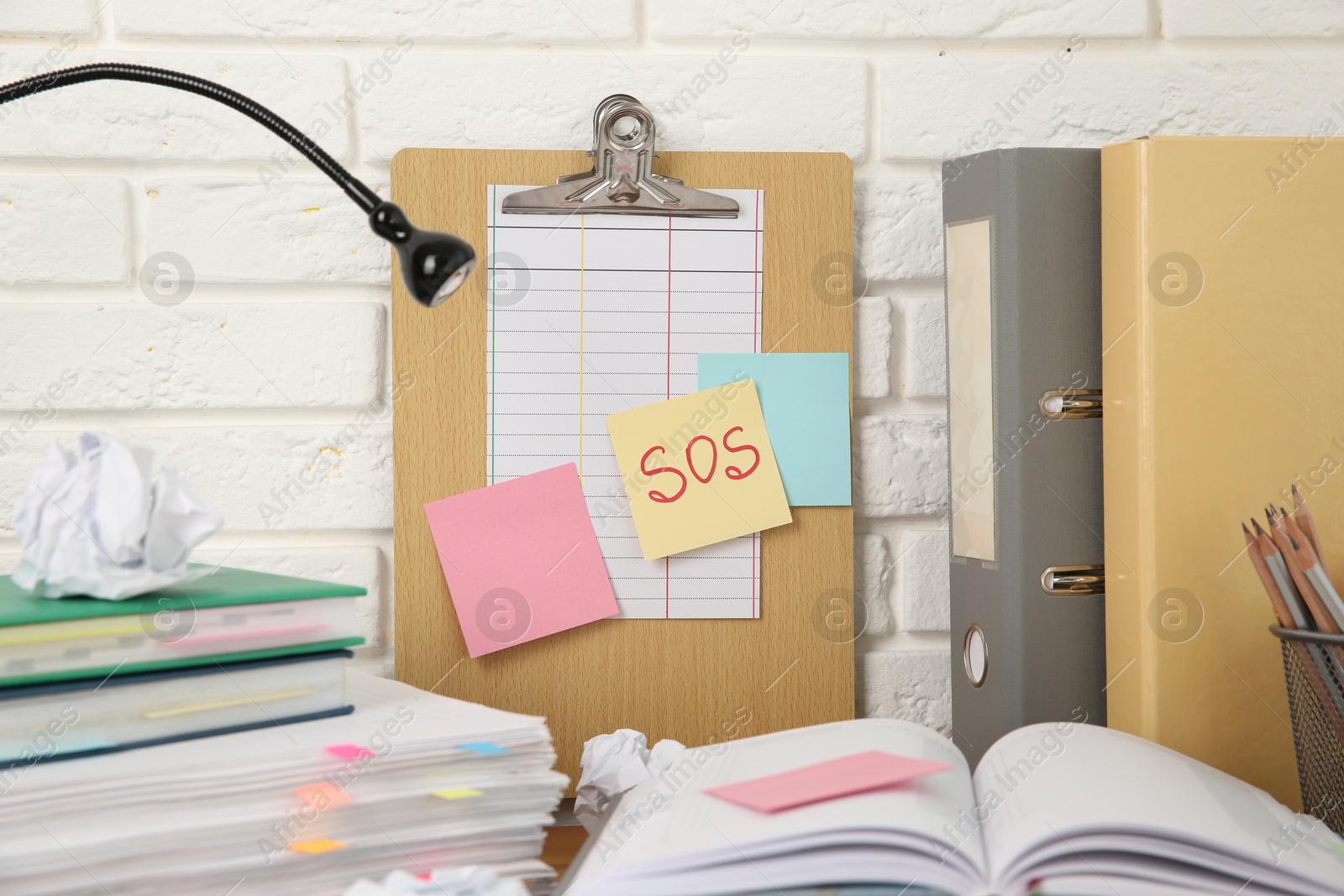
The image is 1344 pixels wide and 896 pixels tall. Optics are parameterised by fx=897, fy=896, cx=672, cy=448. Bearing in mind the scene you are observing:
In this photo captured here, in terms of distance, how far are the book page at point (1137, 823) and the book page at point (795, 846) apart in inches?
0.7

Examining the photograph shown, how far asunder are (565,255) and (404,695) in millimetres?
324

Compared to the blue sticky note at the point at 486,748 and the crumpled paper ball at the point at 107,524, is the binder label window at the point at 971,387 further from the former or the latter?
the crumpled paper ball at the point at 107,524

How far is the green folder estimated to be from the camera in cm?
42

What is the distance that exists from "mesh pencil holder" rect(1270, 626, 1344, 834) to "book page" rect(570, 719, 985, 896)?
199 millimetres

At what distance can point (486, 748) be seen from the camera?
0.45 m

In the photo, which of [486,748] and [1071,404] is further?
[1071,404]

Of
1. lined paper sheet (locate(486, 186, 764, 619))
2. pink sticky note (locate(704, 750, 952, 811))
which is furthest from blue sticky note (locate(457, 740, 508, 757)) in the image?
lined paper sheet (locate(486, 186, 764, 619))

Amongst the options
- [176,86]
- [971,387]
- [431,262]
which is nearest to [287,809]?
[431,262]

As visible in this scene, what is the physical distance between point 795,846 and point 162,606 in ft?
1.05

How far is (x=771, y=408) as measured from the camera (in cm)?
66

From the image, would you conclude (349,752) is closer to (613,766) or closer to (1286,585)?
(613,766)

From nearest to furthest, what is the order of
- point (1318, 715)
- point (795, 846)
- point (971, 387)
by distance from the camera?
point (795, 846), point (1318, 715), point (971, 387)

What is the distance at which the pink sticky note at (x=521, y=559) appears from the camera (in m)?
0.65

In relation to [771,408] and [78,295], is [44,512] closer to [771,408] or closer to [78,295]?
[78,295]
